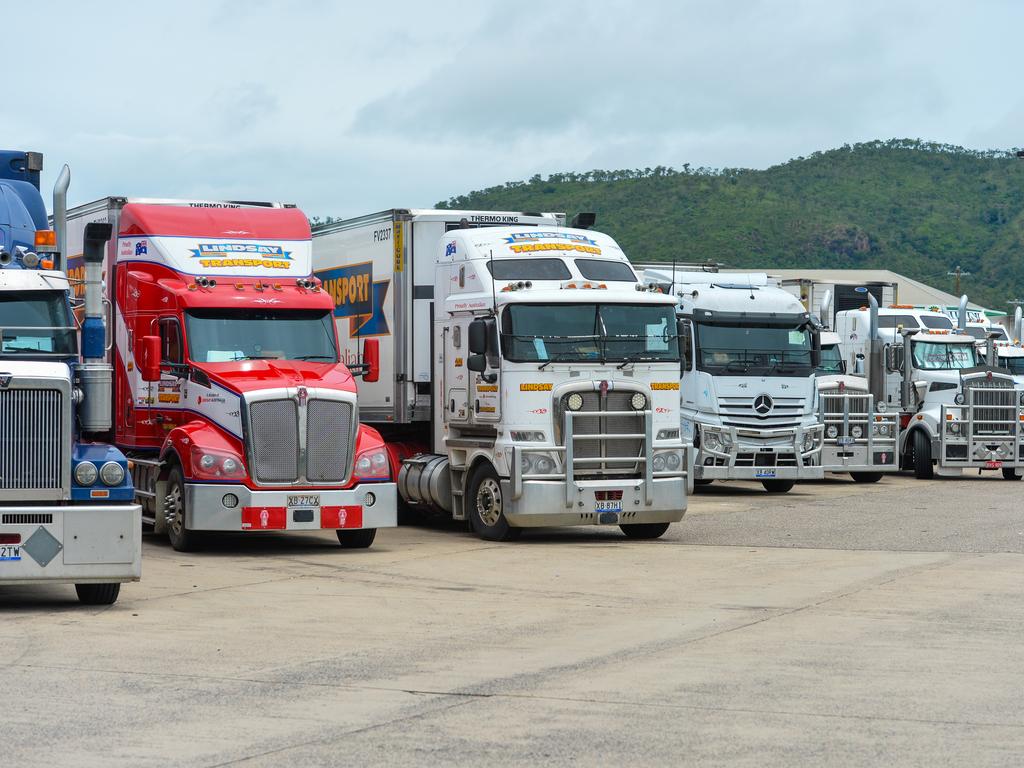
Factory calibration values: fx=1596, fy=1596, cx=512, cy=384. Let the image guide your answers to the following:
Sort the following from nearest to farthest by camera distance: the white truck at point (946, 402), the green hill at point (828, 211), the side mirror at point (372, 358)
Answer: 1. the side mirror at point (372, 358)
2. the white truck at point (946, 402)
3. the green hill at point (828, 211)

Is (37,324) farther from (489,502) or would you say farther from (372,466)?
(489,502)

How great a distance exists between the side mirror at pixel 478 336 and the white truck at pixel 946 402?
15260 millimetres

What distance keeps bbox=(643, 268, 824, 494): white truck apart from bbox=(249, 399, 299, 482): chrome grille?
10636 millimetres

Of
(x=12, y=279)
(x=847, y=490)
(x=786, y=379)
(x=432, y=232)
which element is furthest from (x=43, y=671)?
(x=847, y=490)

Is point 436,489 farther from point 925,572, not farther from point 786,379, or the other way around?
point 786,379

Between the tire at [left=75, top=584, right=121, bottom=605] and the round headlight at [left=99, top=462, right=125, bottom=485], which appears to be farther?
the tire at [left=75, top=584, right=121, bottom=605]

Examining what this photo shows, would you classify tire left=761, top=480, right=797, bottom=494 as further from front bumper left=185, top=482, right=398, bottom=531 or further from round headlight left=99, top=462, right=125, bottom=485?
round headlight left=99, top=462, right=125, bottom=485

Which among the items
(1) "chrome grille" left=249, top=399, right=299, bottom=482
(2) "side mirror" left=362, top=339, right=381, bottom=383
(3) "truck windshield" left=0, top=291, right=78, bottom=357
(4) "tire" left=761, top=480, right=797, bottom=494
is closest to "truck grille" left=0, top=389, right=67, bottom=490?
(3) "truck windshield" left=0, top=291, right=78, bottom=357

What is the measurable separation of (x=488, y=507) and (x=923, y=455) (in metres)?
16.5

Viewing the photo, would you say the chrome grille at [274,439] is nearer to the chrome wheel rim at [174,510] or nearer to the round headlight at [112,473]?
the chrome wheel rim at [174,510]

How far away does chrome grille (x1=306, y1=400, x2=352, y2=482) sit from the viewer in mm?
17875

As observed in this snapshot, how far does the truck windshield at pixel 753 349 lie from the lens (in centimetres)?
2700

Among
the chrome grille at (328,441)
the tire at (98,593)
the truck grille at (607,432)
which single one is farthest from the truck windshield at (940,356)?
the tire at (98,593)

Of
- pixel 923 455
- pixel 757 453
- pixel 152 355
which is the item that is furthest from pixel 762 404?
pixel 152 355
